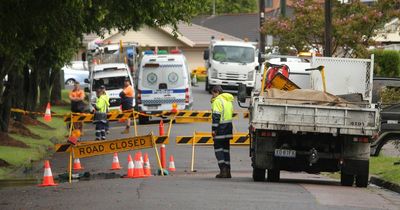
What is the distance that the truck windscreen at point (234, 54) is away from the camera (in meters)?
54.2

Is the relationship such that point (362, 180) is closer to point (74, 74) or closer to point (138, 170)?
point (138, 170)

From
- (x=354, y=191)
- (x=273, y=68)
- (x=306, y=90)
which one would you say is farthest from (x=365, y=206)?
(x=273, y=68)

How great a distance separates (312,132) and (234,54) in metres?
36.1

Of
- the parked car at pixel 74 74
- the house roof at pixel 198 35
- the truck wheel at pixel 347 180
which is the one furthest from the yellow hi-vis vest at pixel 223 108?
the house roof at pixel 198 35

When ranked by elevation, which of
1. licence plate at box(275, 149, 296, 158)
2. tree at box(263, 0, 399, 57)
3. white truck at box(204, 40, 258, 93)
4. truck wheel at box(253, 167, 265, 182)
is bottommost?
truck wheel at box(253, 167, 265, 182)

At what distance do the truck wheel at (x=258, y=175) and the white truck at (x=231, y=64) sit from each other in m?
33.6

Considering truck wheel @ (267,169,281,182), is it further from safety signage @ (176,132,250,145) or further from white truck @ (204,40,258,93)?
white truck @ (204,40,258,93)

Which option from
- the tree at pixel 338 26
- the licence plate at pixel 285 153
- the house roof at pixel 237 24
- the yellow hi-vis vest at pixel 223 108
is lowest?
the licence plate at pixel 285 153

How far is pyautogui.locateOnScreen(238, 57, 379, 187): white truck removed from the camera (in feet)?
60.4

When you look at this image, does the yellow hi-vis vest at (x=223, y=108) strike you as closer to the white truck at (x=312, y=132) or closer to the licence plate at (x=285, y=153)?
the white truck at (x=312, y=132)

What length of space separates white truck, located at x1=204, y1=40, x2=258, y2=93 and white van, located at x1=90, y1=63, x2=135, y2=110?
1197cm

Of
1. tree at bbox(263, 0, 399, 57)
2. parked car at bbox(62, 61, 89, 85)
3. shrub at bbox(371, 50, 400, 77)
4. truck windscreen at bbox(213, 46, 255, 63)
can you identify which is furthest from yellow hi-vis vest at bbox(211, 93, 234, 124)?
parked car at bbox(62, 61, 89, 85)

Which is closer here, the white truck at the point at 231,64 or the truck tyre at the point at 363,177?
the truck tyre at the point at 363,177

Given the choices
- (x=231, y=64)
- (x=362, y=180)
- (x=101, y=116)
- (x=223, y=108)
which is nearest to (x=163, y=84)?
(x=101, y=116)
